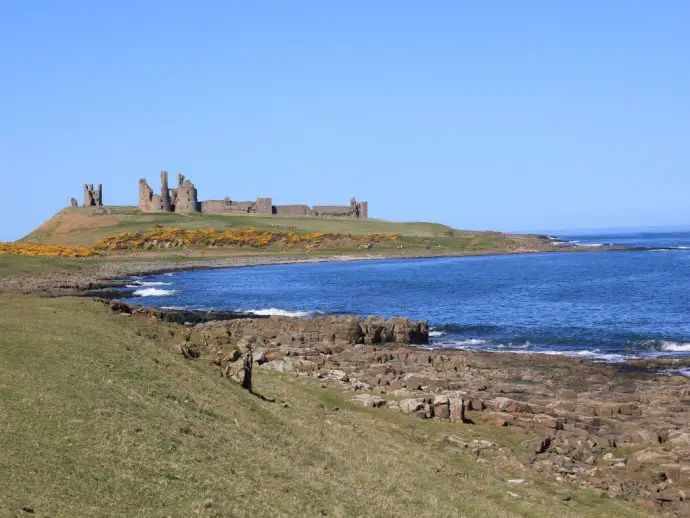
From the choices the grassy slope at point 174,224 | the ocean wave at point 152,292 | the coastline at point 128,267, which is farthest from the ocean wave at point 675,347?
the grassy slope at point 174,224

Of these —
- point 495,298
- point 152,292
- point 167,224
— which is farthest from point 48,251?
point 495,298

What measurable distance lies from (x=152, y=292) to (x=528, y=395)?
59342 mm

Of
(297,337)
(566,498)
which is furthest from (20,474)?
(297,337)

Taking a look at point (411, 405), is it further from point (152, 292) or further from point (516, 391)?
point (152, 292)

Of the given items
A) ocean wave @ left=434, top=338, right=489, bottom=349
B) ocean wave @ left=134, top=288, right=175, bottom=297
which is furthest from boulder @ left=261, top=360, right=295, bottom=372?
ocean wave @ left=134, top=288, right=175, bottom=297

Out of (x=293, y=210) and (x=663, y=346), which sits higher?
(x=293, y=210)

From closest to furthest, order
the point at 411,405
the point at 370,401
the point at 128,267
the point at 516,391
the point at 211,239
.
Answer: the point at 411,405
the point at 370,401
the point at 516,391
the point at 128,267
the point at 211,239

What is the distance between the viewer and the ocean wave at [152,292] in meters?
81.5

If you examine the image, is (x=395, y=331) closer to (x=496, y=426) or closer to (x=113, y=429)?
(x=496, y=426)

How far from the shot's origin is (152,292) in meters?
84.5

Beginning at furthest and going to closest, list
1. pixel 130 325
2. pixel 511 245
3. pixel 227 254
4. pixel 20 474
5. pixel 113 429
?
1. pixel 511 245
2. pixel 227 254
3. pixel 130 325
4. pixel 113 429
5. pixel 20 474

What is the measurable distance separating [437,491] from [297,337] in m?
27.2

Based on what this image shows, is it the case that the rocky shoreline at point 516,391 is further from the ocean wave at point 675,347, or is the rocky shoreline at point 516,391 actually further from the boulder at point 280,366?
the ocean wave at point 675,347

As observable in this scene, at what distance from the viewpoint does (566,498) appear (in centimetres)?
2014
